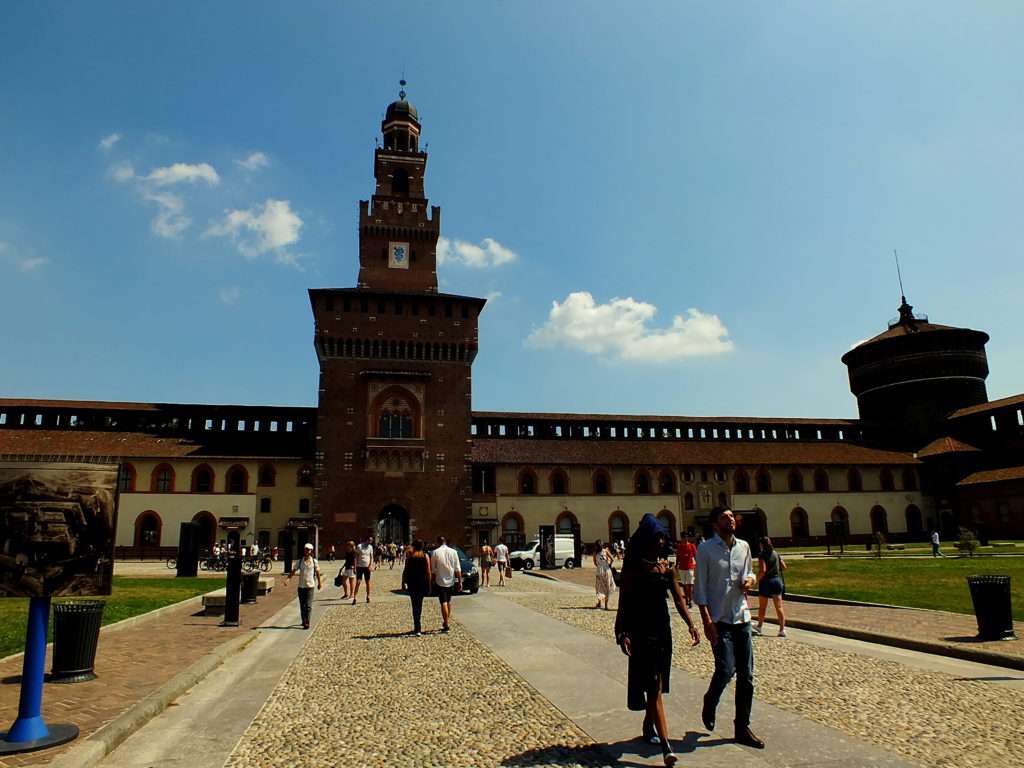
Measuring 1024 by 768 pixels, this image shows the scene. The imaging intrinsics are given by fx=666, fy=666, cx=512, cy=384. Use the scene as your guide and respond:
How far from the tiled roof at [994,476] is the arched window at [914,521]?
3870mm

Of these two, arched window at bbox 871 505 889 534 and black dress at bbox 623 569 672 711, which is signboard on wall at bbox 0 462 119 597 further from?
arched window at bbox 871 505 889 534

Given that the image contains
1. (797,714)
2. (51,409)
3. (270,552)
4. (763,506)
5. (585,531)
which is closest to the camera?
(797,714)

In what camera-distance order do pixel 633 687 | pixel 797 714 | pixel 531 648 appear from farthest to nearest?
1. pixel 531 648
2. pixel 797 714
3. pixel 633 687

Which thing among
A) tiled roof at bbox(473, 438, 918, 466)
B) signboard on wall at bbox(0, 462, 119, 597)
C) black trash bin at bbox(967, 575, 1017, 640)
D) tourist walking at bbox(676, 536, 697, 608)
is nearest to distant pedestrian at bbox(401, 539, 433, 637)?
tourist walking at bbox(676, 536, 697, 608)

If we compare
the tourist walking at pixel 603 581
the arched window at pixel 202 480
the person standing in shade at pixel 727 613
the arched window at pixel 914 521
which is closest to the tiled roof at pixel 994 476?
the arched window at pixel 914 521

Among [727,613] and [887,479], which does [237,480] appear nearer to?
[727,613]

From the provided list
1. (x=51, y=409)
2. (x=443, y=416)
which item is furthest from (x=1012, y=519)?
(x=51, y=409)

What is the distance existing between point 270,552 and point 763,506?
36.8m

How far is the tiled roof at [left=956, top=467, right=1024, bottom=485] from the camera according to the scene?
4853 centimetres

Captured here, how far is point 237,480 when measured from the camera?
148 feet

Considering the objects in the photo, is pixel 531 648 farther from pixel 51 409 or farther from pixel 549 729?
pixel 51 409

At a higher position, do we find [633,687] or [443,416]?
[443,416]

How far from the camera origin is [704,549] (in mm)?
Answer: 5828

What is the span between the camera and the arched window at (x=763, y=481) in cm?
5306
